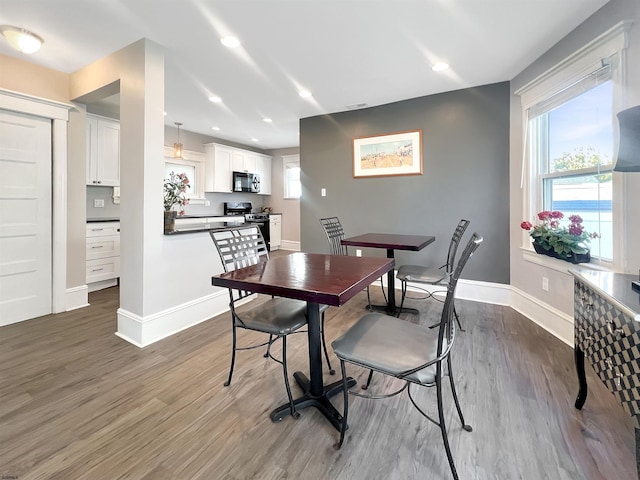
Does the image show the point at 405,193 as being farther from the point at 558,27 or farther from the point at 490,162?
the point at 558,27

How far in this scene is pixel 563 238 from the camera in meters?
2.37

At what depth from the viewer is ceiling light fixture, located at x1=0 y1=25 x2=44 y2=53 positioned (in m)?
2.27

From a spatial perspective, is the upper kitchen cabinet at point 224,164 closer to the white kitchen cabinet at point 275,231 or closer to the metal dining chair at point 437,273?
the white kitchen cabinet at point 275,231

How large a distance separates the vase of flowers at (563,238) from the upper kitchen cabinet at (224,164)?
17.3ft

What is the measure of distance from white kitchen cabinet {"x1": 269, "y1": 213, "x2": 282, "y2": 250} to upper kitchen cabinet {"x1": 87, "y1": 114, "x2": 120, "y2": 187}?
326 centimetres

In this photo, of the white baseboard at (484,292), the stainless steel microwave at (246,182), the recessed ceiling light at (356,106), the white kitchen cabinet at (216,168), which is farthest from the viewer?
the stainless steel microwave at (246,182)

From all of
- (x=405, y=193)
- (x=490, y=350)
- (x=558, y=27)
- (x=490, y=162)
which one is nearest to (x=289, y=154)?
(x=405, y=193)

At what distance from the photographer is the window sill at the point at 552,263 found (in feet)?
7.30

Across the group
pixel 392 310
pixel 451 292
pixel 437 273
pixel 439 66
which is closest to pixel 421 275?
pixel 437 273

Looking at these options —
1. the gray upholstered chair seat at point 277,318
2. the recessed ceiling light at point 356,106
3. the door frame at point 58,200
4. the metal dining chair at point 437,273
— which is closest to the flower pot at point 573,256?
the metal dining chair at point 437,273

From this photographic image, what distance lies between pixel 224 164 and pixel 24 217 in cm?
352

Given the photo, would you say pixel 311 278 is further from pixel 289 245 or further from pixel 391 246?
pixel 289 245

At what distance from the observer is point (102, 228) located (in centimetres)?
401

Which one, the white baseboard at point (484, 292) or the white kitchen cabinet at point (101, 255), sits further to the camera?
the white kitchen cabinet at point (101, 255)
